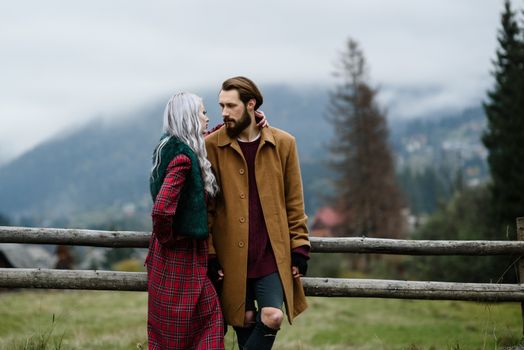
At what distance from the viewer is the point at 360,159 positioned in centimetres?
3834

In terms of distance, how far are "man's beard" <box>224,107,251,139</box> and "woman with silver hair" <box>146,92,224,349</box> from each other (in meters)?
0.18

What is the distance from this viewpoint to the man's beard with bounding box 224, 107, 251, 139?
375 centimetres

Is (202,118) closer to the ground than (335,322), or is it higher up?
higher up

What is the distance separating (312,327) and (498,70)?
26.5m

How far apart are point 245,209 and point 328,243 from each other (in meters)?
1.25

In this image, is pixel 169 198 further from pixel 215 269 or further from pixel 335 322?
pixel 335 322

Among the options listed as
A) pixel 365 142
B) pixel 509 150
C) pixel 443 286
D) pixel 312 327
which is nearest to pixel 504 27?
pixel 509 150

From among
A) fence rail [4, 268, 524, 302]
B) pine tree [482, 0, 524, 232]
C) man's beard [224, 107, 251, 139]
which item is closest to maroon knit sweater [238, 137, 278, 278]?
man's beard [224, 107, 251, 139]

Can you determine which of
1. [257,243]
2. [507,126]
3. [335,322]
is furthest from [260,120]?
[507,126]

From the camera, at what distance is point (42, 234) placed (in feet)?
15.1

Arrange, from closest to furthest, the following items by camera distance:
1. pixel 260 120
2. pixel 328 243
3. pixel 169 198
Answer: pixel 169 198 → pixel 260 120 → pixel 328 243

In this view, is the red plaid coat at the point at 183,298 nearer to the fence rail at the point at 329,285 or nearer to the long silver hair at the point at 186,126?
the long silver hair at the point at 186,126

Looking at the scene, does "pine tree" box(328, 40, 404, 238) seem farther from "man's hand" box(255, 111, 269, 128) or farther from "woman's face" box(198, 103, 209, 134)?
"woman's face" box(198, 103, 209, 134)

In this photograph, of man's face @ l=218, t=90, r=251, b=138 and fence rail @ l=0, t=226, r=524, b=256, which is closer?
man's face @ l=218, t=90, r=251, b=138
